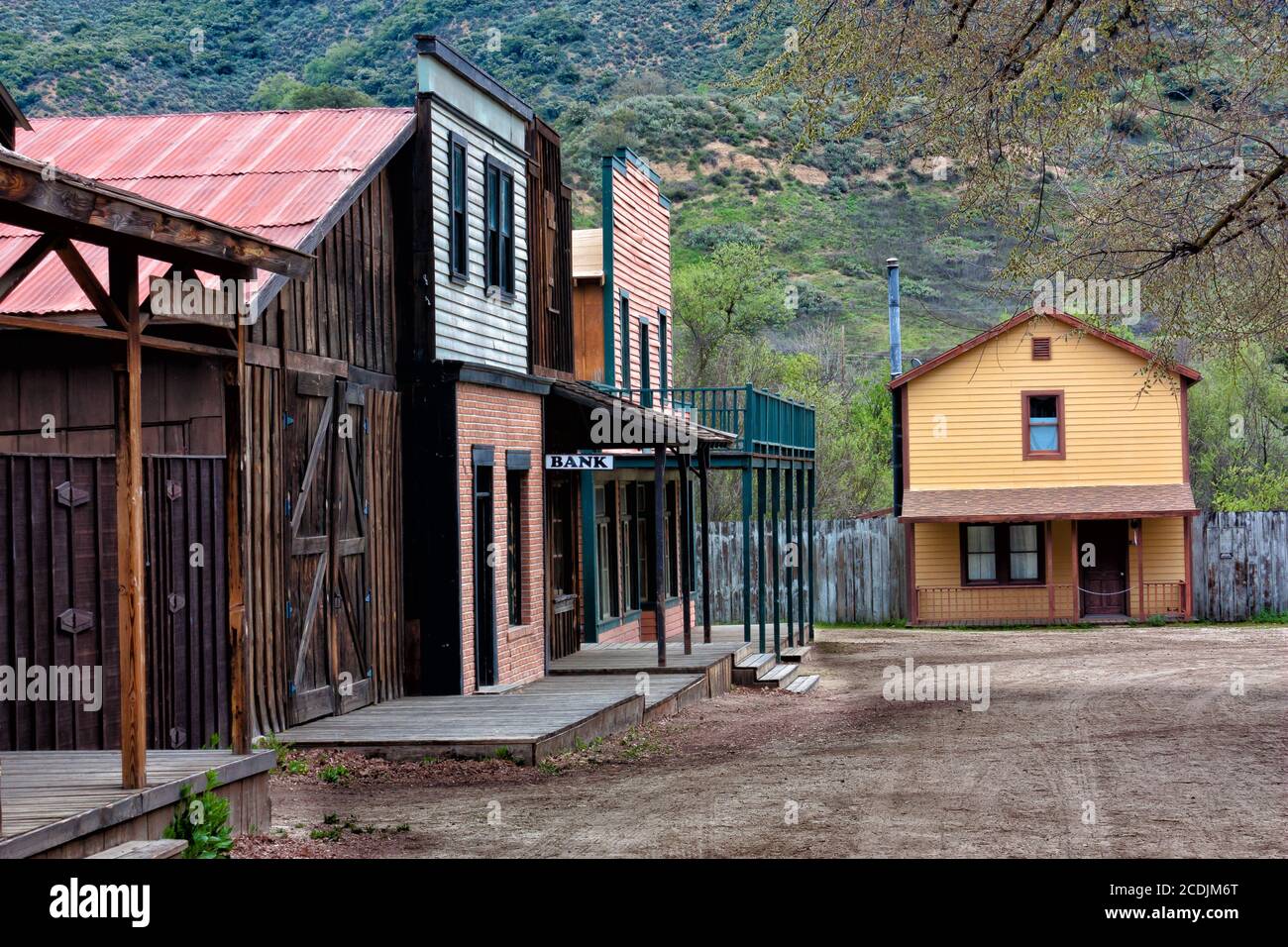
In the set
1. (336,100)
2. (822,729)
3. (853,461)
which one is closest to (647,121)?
(336,100)

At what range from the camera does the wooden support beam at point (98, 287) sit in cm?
762

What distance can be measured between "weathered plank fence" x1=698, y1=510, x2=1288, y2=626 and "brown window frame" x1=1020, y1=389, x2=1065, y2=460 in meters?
3.25

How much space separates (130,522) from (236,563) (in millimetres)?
1184

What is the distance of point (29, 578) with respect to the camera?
10211mm

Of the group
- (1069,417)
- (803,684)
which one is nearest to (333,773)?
(803,684)

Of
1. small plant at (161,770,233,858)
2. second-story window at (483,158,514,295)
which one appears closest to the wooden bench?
small plant at (161,770,233,858)

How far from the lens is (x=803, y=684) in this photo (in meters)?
21.7

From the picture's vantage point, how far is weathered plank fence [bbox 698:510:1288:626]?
33906mm

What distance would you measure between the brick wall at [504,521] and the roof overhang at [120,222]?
22.2 ft

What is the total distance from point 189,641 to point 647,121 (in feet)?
229
